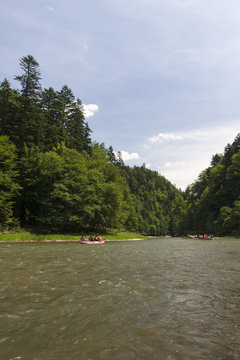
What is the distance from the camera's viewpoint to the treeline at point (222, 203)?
60312 mm

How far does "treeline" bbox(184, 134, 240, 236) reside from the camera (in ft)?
198

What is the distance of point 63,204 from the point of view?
43.8 m

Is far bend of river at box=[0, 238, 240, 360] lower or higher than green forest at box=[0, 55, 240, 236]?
lower

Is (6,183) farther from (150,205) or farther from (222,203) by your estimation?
(150,205)

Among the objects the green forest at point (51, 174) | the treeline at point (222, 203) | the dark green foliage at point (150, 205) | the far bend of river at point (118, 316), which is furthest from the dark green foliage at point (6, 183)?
the dark green foliage at point (150, 205)

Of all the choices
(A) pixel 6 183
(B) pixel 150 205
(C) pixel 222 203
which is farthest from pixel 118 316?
(B) pixel 150 205

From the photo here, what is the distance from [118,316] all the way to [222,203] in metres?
71.0

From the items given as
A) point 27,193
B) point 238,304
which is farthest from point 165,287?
point 27,193

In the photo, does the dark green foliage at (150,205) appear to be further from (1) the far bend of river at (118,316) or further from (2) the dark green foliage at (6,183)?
(1) the far bend of river at (118,316)

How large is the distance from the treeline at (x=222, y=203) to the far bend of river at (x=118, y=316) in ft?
176

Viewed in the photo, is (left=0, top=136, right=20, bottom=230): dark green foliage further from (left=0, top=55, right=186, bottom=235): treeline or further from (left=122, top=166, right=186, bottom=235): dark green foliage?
(left=122, top=166, right=186, bottom=235): dark green foliage

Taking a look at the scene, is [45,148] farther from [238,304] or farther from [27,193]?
[238,304]

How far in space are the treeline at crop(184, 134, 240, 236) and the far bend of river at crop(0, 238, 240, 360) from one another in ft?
176

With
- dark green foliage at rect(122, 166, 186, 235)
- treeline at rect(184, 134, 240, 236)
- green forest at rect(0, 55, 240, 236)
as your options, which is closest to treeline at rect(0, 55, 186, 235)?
green forest at rect(0, 55, 240, 236)
